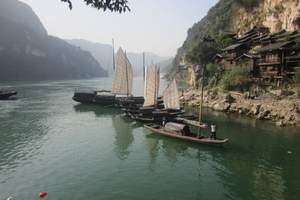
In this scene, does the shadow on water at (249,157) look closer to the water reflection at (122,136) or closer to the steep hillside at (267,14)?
the water reflection at (122,136)

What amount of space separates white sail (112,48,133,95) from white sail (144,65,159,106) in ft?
48.2

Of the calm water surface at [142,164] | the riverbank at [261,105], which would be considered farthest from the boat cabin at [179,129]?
the riverbank at [261,105]

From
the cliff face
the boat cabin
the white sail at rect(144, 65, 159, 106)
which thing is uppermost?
the cliff face

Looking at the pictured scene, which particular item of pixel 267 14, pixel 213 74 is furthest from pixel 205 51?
pixel 267 14

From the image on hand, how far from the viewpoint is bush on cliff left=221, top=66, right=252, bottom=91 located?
71.8 meters

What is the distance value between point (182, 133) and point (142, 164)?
10646mm

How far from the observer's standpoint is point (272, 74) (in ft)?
223

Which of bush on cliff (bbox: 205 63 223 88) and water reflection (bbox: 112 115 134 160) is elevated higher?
bush on cliff (bbox: 205 63 223 88)

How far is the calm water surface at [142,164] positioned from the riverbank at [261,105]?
142 inches

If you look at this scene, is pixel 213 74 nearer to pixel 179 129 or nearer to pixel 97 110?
pixel 97 110

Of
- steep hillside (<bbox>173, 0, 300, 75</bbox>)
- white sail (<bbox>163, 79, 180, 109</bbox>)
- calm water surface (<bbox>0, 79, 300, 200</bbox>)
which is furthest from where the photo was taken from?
steep hillside (<bbox>173, 0, 300, 75</bbox>)

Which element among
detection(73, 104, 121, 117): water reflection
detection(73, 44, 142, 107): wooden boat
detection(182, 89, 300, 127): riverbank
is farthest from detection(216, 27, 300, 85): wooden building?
detection(73, 104, 121, 117): water reflection

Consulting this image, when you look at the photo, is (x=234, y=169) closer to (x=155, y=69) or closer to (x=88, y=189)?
(x=88, y=189)

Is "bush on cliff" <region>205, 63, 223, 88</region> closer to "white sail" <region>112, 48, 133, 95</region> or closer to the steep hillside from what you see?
the steep hillside
